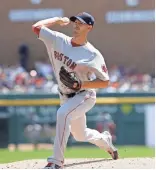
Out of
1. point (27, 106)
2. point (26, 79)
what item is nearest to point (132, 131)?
point (27, 106)

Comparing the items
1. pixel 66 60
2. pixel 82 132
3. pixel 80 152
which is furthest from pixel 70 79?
pixel 80 152

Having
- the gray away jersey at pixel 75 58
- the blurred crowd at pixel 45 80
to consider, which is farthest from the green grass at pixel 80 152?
the gray away jersey at pixel 75 58

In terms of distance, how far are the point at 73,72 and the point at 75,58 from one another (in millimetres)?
155

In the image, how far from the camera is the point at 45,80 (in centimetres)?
1716

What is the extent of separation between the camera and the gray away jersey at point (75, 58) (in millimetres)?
7281

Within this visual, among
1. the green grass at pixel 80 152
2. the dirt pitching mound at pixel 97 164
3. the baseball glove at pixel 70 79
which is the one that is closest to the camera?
the baseball glove at pixel 70 79

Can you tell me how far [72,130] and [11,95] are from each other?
6.27 metres

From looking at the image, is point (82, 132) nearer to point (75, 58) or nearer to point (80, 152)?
point (75, 58)

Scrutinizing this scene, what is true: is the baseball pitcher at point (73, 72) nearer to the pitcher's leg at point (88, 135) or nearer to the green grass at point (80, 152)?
the pitcher's leg at point (88, 135)

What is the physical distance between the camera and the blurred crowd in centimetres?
1560

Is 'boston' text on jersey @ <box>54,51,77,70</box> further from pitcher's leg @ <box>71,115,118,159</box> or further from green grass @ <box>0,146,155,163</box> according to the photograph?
green grass @ <box>0,146,155,163</box>

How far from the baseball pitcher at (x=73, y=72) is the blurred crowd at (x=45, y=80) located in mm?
6990

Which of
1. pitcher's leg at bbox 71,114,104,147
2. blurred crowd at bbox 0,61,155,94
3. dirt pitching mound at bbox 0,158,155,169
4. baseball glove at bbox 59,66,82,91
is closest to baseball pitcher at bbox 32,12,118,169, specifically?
baseball glove at bbox 59,66,82,91

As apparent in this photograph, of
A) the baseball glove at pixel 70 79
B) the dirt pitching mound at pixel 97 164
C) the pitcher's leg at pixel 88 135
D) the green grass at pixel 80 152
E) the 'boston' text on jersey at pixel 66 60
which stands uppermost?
the 'boston' text on jersey at pixel 66 60
